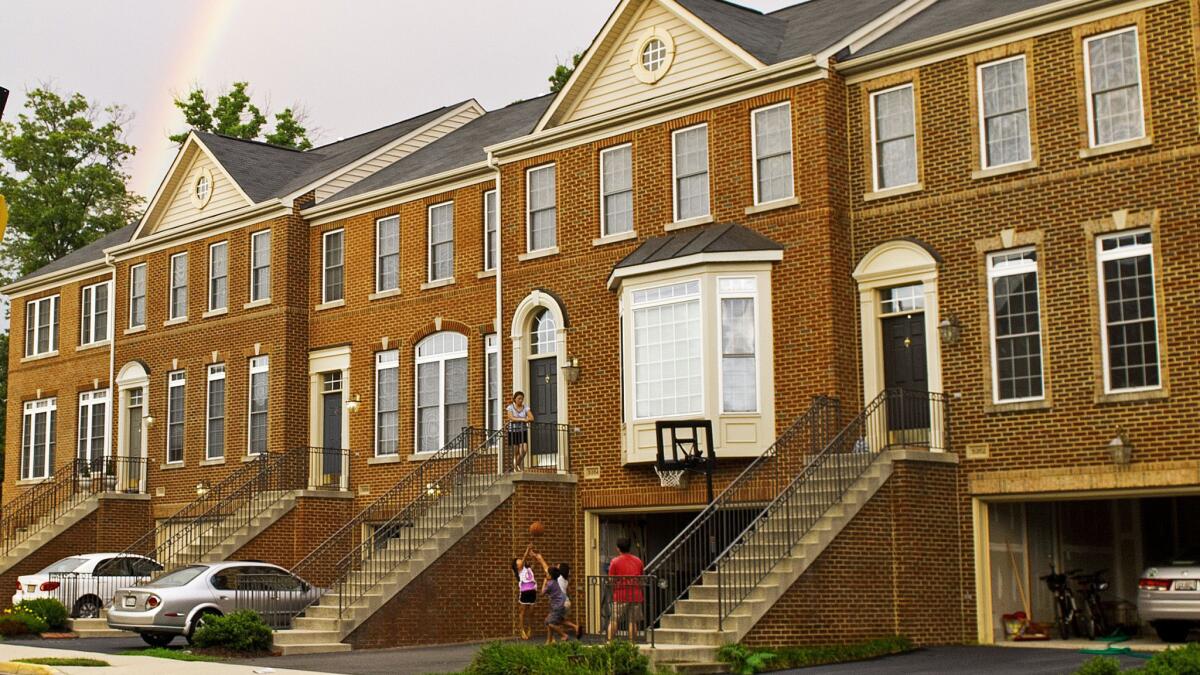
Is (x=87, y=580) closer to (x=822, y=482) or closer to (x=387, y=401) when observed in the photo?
(x=387, y=401)

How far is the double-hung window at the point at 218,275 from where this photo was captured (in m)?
35.7

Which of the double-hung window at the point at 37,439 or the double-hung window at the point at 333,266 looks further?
the double-hung window at the point at 37,439

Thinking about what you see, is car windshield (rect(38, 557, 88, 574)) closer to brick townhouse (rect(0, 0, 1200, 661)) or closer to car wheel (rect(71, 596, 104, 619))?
car wheel (rect(71, 596, 104, 619))

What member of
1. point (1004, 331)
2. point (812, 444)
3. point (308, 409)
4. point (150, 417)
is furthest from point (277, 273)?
point (1004, 331)

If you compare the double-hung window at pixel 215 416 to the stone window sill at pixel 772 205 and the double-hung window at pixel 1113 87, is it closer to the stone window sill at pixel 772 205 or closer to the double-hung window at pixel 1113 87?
the stone window sill at pixel 772 205

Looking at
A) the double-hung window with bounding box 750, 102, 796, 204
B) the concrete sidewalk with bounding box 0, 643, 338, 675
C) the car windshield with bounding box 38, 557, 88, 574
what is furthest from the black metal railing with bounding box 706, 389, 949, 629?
the car windshield with bounding box 38, 557, 88, 574

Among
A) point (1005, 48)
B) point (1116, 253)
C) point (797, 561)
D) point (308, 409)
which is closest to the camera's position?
point (797, 561)

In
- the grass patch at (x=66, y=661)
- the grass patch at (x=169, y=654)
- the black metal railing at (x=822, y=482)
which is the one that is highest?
the black metal railing at (x=822, y=482)

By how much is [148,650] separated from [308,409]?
38.8 ft

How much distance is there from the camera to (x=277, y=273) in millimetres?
34031

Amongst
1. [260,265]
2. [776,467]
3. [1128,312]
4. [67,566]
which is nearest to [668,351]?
[776,467]

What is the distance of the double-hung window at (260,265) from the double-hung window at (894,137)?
624 inches

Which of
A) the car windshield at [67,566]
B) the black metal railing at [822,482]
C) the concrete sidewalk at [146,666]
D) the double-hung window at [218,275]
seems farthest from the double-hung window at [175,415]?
the black metal railing at [822,482]

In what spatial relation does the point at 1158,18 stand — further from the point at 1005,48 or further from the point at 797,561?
the point at 797,561
